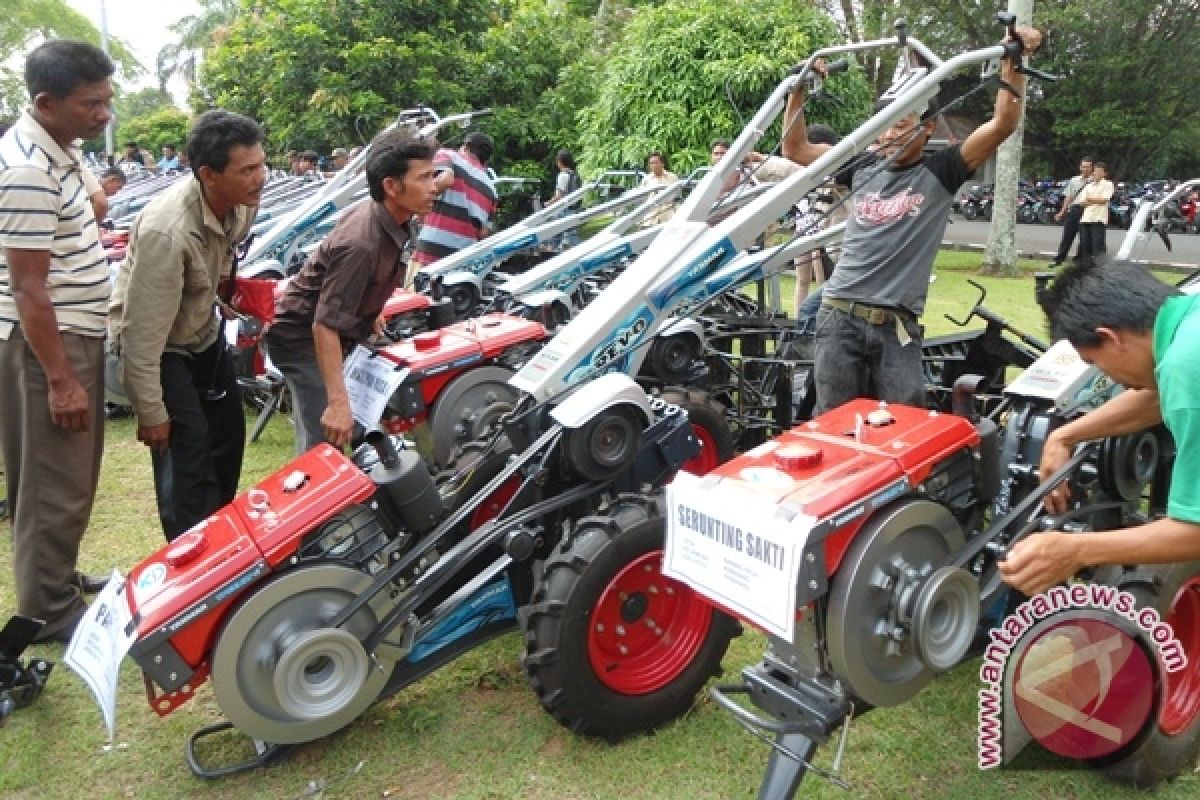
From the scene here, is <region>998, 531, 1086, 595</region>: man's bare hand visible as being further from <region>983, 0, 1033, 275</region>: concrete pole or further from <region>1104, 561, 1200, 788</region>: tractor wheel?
<region>983, 0, 1033, 275</region>: concrete pole

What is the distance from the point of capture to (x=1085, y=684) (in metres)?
2.27

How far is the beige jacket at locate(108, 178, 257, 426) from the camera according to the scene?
10.2ft

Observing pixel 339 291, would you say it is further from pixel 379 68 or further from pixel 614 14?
pixel 614 14

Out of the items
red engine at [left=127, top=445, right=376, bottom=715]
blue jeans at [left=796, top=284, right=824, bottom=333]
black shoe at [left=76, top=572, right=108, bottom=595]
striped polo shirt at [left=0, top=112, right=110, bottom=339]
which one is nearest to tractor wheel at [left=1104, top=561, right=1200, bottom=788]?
red engine at [left=127, top=445, right=376, bottom=715]

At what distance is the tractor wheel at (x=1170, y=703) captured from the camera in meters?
2.38

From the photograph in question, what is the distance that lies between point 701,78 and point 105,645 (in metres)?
11.7

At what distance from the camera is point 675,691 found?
2.85 metres

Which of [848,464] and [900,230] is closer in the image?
[848,464]

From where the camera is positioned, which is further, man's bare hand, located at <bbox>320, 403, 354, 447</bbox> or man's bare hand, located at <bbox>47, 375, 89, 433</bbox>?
man's bare hand, located at <bbox>320, 403, 354, 447</bbox>

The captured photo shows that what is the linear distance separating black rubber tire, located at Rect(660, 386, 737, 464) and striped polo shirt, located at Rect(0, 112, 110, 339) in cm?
224

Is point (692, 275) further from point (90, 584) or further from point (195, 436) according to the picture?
point (90, 584)

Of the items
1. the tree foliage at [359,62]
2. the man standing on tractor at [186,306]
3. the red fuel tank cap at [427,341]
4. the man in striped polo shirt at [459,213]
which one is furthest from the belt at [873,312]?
the tree foliage at [359,62]

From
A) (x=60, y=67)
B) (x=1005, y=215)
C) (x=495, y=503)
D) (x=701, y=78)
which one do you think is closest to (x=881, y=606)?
(x=495, y=503)

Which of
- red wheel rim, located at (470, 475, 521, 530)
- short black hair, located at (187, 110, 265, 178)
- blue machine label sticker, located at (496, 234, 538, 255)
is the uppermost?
short black hair, located at (187, 110, 265, 178)
